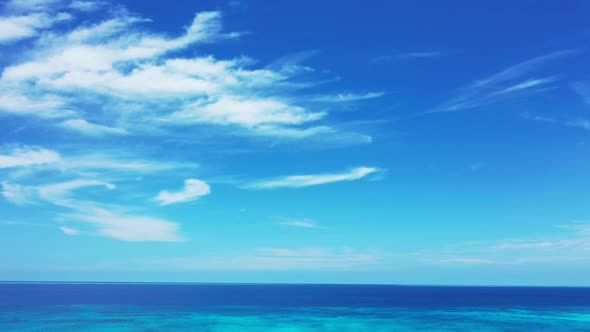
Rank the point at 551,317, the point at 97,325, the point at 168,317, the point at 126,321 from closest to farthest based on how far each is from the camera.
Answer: the point at 97,325
the point at 126,321
the point at 168,317
the point at 551,317

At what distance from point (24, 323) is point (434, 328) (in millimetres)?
37249

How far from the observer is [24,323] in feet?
131

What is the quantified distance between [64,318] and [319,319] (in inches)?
1016

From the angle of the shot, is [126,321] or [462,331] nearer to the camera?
[462,331]

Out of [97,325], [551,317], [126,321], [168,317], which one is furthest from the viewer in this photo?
[551,317]

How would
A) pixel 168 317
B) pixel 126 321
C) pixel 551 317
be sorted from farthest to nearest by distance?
pixel 551 317, pixel 168 317, pixel 126 321

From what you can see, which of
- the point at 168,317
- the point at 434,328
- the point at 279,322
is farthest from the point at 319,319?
the point at 168,317

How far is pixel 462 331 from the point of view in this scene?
39.4m

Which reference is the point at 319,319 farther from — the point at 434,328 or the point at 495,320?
the point at 495,320

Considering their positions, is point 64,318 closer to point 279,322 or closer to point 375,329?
point 279,322

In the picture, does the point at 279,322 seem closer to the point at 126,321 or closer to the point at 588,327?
the point at 126,321

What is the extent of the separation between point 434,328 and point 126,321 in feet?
95.2

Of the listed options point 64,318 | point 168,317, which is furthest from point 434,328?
point 64,318

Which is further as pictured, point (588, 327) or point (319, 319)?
point (319, 319)
